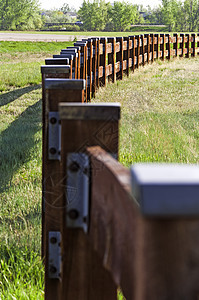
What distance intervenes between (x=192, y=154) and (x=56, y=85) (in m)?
3.33

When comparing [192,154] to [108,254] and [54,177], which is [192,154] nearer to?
[54,177]

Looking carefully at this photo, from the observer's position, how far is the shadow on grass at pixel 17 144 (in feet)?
15.0

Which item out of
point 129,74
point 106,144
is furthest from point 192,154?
point 129,74

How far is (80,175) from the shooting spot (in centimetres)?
125

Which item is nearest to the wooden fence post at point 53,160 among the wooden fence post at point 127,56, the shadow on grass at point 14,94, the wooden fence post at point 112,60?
the shadow on grass at point 14,94

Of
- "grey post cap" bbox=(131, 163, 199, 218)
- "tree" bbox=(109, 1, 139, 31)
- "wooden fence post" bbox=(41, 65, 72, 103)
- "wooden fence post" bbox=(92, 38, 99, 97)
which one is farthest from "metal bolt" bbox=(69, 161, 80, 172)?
"tree" bbox=(109, 1, 139, 31)

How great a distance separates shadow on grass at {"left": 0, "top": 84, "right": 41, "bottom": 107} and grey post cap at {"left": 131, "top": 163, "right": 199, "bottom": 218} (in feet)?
26.1

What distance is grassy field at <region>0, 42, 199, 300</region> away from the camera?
2.70m

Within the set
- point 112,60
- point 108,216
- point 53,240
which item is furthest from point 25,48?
A: point 108,216

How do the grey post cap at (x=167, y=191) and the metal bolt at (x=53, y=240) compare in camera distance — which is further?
the metal bolt at (x=53, y=240)

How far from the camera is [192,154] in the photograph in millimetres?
4926

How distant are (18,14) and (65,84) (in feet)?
323

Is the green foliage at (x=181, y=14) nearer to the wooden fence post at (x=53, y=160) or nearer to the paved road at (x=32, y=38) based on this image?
the paved road at (x=32, y=38)

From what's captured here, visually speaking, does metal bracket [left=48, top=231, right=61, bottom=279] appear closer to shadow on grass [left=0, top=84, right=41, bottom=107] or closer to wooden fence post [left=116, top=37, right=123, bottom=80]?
shadow on grass [left=0, top=84, right=41, bottom=107]
